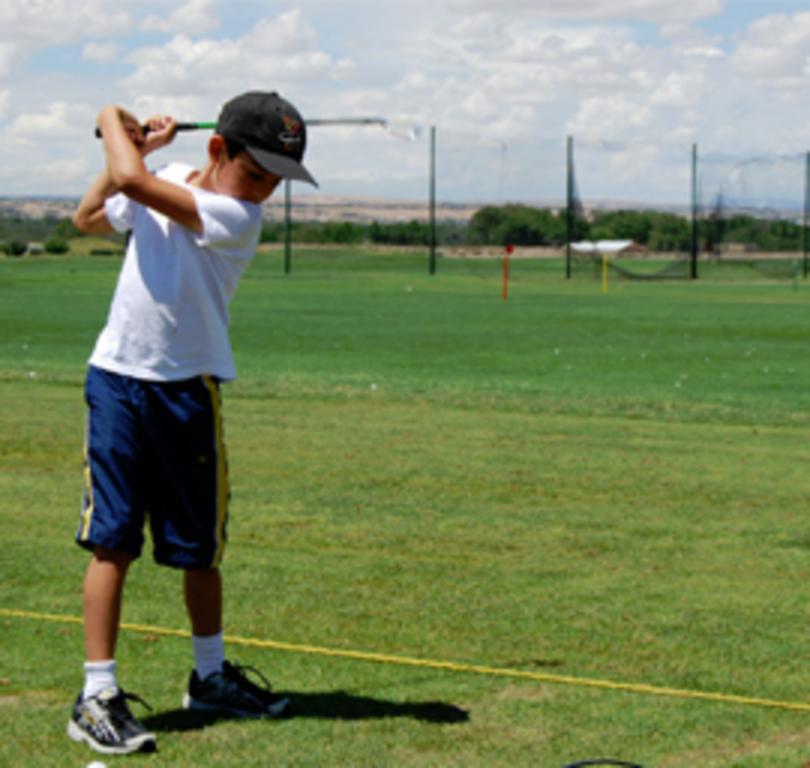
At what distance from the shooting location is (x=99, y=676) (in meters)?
5.69

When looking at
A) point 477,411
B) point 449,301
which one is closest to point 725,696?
point 477,411

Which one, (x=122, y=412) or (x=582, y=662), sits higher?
(x=122, y=412)

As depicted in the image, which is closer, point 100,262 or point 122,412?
point 122,412

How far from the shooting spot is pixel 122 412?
18.9 feet

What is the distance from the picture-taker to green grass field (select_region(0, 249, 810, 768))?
573 centimetres

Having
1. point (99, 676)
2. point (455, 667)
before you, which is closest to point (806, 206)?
point (455, 667)

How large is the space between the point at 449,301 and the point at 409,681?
3326 cm

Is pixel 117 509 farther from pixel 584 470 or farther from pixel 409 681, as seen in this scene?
pixel 584 470

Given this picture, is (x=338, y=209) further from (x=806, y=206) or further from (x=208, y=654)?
(x=208, y=654)

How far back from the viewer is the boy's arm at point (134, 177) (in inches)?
219

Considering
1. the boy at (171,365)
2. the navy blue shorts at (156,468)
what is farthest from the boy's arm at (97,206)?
the navy blue shorts at (156,468)

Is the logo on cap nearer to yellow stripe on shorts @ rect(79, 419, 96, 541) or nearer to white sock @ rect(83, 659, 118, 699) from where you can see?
yellow stripe on shorts @ rect(79, 419, 96, 541)

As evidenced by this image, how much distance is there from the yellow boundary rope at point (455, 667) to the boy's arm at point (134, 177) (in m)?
1.90

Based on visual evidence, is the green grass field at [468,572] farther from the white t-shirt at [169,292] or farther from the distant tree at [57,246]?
the distant tree at [57,246]
